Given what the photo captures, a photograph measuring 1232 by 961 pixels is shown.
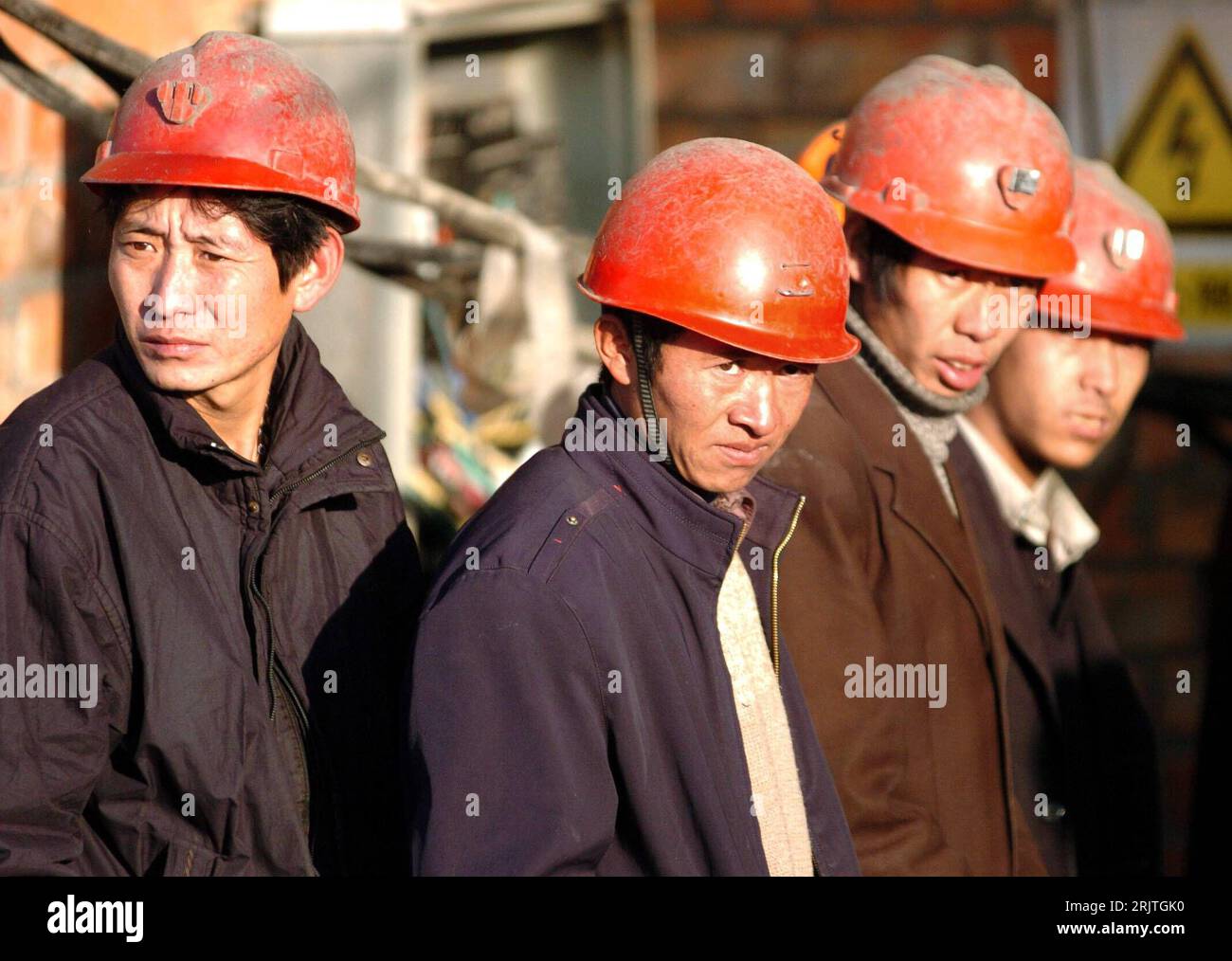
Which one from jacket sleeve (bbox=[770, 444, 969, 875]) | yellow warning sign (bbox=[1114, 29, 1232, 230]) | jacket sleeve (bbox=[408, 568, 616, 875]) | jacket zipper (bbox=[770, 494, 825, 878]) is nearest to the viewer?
jacket sleeve (bbox=[408, 568, 616, 875])

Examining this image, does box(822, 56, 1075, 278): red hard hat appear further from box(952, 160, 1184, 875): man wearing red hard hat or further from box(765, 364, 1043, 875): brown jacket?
box(952, 160, 1184, 875): man wearing red hard hat

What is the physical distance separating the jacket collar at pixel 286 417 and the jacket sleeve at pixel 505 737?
1.51 feet

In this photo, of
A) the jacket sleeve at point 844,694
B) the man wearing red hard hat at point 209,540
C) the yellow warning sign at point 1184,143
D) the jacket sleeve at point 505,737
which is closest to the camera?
the jacket sleeve at point 505,737

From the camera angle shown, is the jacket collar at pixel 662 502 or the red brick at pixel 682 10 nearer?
the jacket collar at pixel 662 502

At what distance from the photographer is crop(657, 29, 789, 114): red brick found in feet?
18.1

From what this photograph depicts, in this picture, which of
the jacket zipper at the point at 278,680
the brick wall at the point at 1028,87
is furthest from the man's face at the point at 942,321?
the brick wall at the point at 1028,87

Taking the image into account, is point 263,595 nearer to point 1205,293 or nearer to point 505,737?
point 505,737

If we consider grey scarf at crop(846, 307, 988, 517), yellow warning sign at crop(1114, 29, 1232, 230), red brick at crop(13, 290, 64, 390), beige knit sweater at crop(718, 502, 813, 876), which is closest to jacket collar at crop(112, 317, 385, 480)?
beige knit sweater at crop(718, 502, 813, 876)

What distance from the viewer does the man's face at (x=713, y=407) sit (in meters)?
2.38

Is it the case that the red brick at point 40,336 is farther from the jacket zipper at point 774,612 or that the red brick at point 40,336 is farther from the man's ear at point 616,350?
the jacket zipper at point 774,612

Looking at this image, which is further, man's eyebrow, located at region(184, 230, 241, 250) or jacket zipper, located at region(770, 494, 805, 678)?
jacket zipper, located at region(770, 494, 805, 678)

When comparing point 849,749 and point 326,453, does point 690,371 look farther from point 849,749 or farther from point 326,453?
point 849,749

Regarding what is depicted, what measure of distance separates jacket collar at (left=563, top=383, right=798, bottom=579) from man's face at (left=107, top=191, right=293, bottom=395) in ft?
1.73
